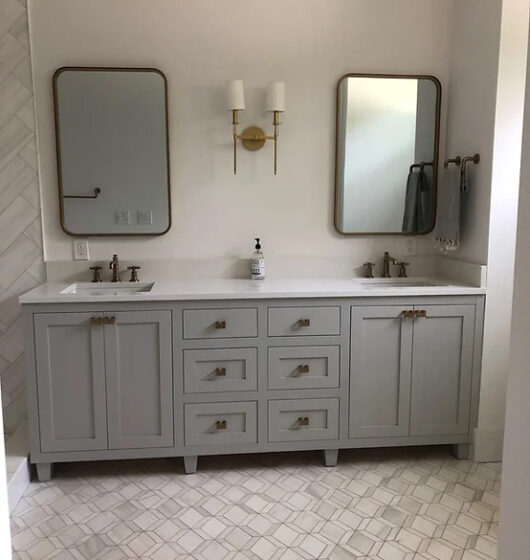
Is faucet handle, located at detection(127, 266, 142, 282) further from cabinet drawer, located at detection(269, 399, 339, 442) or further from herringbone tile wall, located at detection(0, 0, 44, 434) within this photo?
cabinet drawer, located at detection(269, 399, 339, 442)

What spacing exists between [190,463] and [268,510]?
488mm

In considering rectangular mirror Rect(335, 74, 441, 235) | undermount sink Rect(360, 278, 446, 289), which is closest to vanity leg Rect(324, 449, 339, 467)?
undermount sink Rect(360, 278, 446, 289)

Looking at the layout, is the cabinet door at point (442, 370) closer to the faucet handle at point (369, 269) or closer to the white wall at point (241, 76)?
the faucet handle at point (369, 269)

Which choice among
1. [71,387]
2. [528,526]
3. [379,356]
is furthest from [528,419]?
[71,387]

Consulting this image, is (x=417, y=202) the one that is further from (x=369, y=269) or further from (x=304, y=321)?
(x=304, y=321)

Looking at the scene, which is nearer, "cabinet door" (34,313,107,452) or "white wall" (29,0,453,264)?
"cabinet door" (34,313,107,452)

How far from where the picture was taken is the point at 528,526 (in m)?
0.97

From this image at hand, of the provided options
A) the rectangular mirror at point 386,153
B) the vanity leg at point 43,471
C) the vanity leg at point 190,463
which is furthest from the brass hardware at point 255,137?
the vanity leg at point 43,471

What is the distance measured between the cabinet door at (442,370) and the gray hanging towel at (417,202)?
2.04 feet

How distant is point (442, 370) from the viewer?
2.65m

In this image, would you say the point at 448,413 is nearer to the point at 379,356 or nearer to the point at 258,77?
the point at 379,356

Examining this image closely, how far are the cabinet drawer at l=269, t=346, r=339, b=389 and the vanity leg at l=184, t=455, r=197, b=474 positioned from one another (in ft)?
1.67

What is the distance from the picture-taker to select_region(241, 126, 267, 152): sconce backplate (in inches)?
114

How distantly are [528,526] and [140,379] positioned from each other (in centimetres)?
184
